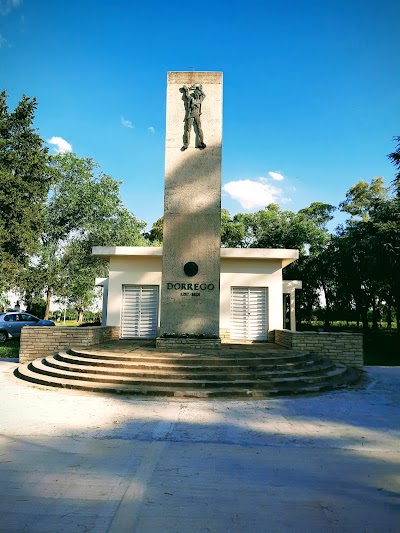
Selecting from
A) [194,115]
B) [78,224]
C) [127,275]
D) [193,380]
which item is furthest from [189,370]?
[78,224]

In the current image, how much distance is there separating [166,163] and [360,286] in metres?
19.1

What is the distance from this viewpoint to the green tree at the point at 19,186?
2109 centimetres

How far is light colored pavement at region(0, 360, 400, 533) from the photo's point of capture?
290 cm

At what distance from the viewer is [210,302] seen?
10.5 metres

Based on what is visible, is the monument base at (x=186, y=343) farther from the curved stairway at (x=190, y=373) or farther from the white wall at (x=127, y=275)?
the white wall at (x=127, y=275)

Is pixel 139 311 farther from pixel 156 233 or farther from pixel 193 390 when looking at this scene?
pixel 156 233

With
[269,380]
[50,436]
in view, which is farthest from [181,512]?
[269,380]

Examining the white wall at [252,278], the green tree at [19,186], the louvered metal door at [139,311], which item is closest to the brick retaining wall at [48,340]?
the louvered metal door at [139,311]

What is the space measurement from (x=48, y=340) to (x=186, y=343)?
3976 mm

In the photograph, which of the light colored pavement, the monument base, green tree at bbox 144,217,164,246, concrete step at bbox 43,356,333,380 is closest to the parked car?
the monument base

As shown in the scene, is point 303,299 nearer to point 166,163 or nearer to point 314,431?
point 166,163

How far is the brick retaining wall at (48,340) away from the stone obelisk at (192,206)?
7.58 feet

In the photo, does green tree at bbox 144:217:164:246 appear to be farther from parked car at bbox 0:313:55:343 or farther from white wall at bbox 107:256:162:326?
white wall at bbox 107:256:162:326

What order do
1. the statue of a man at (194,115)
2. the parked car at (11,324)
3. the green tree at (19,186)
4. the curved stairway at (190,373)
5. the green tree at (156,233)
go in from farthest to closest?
the green tree at (156,233) < the green tree at (19,186) < the parked car at (11,324) < the statue of a man at (194,115) < the curved stairway at (190,373)
